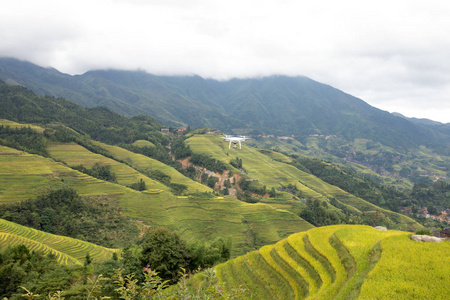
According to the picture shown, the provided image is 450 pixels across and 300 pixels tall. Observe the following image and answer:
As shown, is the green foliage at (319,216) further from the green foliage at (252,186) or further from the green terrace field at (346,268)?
the green terrace field at (346,268)

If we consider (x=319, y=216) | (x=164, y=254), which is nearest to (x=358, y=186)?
(x=319, y=216)

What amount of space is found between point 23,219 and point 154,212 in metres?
21.3

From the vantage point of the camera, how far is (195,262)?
95.3 feet

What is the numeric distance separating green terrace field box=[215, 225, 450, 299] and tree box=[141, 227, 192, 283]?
4.73m

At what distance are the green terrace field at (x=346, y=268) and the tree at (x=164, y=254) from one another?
4729 millimetres

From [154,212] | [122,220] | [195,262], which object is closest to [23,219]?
[122,220]

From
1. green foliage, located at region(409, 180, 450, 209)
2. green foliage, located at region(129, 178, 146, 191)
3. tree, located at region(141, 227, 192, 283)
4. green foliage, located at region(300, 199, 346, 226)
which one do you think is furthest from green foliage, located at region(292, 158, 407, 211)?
tree, located at region(141, 227, 192, 283)

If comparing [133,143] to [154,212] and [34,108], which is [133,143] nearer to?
[34,108]

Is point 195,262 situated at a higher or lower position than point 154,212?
higher

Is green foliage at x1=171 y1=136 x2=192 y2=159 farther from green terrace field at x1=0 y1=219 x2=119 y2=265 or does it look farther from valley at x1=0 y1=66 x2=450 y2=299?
green terrace field at x1=0 y1=219 x2=119 y2=265

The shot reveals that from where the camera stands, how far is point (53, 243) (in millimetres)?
38312

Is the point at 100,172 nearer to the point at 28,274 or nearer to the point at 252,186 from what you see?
the point at 252,186

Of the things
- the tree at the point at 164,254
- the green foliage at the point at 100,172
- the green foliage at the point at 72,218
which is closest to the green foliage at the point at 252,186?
the green foliage at the point at 100,172

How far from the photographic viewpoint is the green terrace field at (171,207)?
4675cm
